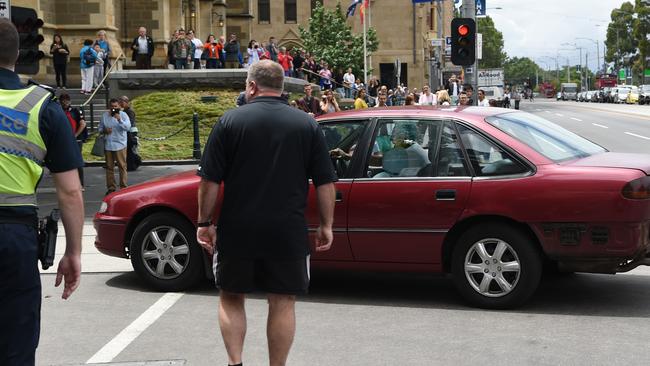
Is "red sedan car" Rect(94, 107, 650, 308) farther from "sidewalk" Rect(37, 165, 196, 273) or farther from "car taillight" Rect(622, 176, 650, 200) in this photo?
"sidewalk" Rect(37, 165, 196, 273)

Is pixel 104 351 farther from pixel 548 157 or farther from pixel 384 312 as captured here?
pixel 548 157

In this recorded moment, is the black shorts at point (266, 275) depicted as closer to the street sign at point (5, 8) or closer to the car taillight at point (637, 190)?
the car taillight at point (637, 190)

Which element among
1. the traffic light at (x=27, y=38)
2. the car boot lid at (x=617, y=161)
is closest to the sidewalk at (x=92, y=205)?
the traffic light at (x=27, y=38)

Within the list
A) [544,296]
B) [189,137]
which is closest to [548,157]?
[544,296]

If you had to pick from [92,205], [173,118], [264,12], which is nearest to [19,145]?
[92,205]

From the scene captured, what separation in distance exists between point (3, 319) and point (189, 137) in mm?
21955

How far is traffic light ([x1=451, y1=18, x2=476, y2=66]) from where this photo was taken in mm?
17344

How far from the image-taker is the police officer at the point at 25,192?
364cm

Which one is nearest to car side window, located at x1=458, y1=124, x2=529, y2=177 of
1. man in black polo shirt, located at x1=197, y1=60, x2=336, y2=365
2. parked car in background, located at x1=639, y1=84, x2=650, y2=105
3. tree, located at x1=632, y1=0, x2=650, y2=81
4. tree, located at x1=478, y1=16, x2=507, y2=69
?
man in black polo shirt, located at x1=197, y1=60, x2=336, y2=365

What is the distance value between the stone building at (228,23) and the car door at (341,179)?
76.1 feet

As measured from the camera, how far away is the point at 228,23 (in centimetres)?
5250

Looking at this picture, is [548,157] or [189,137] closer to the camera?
[548,157]

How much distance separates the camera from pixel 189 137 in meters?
25.4

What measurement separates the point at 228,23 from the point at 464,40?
119 ft
